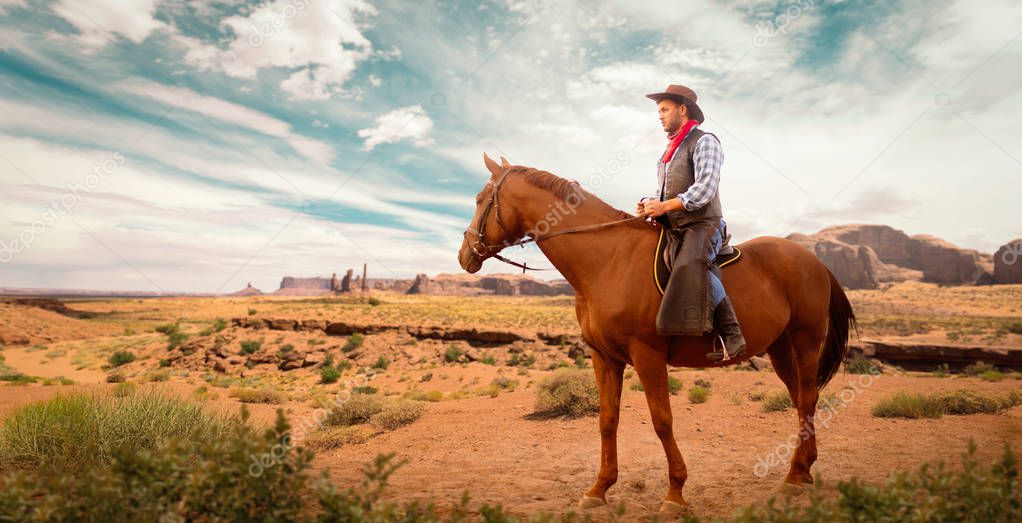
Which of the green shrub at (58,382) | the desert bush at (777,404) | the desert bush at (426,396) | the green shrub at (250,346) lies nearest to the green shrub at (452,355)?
the desert bush at (426,396)

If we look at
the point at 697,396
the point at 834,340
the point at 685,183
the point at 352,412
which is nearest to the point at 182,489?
the point at 685,183

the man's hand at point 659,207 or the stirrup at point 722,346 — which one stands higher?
the man's hand at point 659,207

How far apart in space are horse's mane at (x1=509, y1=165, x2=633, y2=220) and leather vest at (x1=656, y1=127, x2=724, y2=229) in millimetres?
443

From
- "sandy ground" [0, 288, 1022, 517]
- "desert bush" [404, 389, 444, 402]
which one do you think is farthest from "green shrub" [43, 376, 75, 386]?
"desert bush" [404, 389, 444, 402]

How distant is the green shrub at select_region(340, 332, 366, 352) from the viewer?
79.4ft

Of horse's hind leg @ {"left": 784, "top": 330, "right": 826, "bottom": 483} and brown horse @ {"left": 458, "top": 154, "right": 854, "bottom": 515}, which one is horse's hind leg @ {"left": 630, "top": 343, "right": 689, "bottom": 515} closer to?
brown horse @ {"left": 458, "top": 154, "right": 854, "bottom": 515}

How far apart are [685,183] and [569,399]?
701 centimetres

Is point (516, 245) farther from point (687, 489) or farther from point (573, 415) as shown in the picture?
point (573, 415)

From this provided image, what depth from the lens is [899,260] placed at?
440 ft

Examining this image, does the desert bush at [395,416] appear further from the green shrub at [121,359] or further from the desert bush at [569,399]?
the green shrub at [121,359]

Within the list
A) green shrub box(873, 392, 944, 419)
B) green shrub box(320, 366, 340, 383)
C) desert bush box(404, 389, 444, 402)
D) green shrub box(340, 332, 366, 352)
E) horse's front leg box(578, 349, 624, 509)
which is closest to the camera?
horse's front leg box(578, 349, 624, 509)

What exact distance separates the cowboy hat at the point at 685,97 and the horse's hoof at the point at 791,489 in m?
3.61

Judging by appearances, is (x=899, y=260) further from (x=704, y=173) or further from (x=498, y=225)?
(x=498, y=225)

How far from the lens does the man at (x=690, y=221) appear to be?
4.15m
